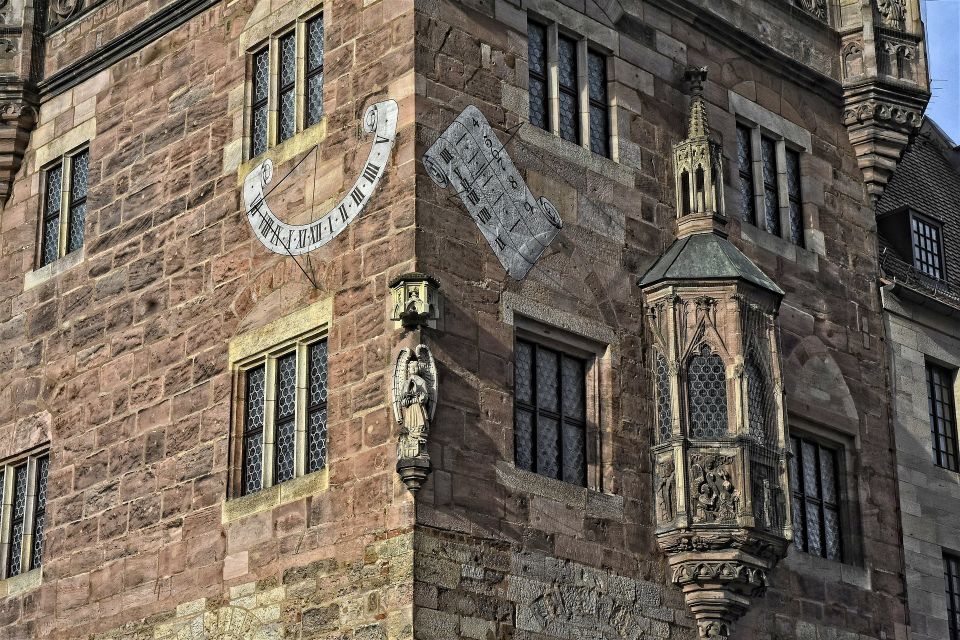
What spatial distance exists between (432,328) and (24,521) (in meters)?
7.10

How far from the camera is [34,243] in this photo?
25609 mm

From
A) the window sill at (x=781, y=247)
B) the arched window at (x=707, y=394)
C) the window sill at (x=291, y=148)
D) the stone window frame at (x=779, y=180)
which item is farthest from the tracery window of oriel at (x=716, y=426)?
the window sill at (x=291, y=148)

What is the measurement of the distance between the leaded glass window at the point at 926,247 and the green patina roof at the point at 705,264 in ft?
20.7

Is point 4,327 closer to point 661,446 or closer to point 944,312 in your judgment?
point 661,446

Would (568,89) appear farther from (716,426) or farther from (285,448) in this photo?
(285,448)

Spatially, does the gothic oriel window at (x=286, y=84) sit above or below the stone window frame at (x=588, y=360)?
above

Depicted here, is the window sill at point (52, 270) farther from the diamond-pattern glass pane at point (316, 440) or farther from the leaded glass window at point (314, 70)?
the diamond-pattern glass pane at point (316, 440)

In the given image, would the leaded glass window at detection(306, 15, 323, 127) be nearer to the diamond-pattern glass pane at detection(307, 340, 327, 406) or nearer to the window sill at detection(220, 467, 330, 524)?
the diamond-pattern glass pane at detection(307, 340, 327, 406)

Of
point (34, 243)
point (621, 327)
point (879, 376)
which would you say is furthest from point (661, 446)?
point (34, 243)

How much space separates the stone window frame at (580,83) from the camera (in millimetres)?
22453

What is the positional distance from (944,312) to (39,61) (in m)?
12.9

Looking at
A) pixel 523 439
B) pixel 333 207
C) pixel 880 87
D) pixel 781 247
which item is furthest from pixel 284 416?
pixel 880 87

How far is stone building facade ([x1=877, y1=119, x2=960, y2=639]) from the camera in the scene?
25078 millimetres

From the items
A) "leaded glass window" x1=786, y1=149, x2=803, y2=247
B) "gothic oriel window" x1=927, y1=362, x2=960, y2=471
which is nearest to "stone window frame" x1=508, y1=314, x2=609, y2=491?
"leaded glass window" x1=786, y1=149, x2=803, y2=247
